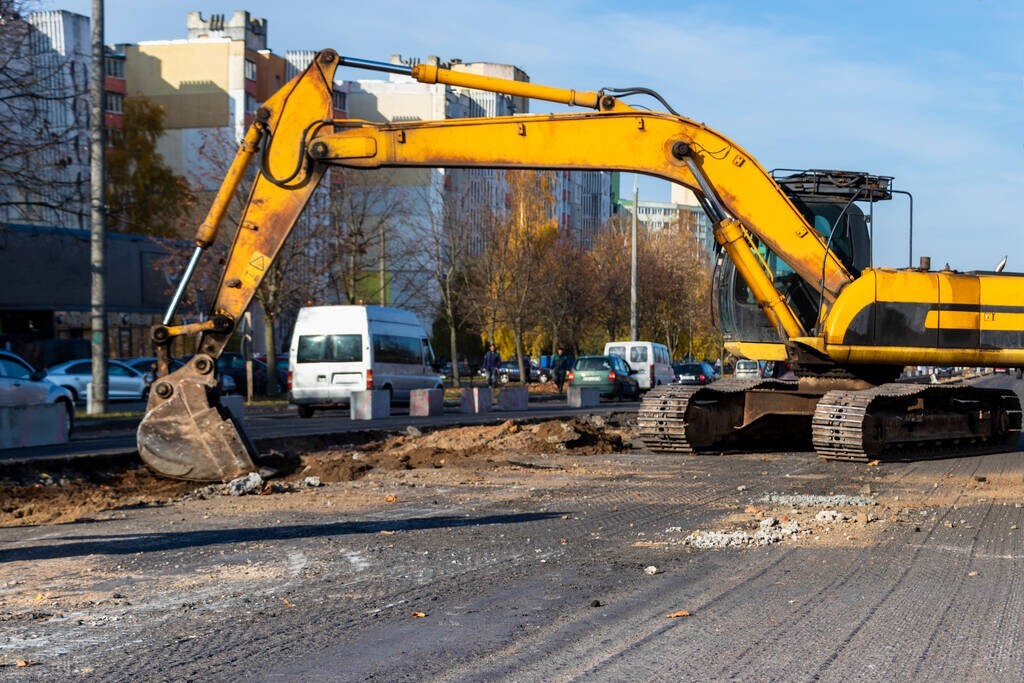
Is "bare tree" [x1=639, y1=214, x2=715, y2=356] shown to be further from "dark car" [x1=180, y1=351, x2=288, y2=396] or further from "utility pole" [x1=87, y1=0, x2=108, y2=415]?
"utility pole" [x1=87, y1=0, x2=108, y2=415]

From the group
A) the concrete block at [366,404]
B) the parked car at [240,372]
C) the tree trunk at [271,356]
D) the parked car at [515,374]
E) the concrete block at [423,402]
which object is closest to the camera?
the concrete block at [366,404]

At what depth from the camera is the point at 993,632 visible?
6.52m

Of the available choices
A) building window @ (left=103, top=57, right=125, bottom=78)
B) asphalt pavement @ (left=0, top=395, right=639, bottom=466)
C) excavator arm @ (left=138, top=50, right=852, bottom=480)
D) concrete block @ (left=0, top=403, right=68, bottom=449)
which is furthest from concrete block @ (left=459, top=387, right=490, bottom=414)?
building window @ (left=103, top=57, right=125, bottom=78)

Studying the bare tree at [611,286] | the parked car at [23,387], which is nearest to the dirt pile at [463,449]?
the parked car at [23,387]

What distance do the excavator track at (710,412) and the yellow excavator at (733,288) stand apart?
0.03 metres

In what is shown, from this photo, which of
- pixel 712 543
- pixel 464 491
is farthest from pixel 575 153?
pixel 712 543

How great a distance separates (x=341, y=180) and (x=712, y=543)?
4090 cm

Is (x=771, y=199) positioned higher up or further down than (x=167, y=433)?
Result: higher up

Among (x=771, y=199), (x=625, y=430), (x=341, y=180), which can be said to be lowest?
(x=625, y=430)

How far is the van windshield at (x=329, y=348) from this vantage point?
29.6m

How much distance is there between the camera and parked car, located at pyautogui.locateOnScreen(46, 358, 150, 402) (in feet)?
123

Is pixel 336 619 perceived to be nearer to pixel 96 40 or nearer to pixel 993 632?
pixel 993 632

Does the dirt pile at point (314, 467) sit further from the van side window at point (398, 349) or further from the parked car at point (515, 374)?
the parked car at point (515, 374)

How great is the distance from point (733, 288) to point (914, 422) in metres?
2.99
